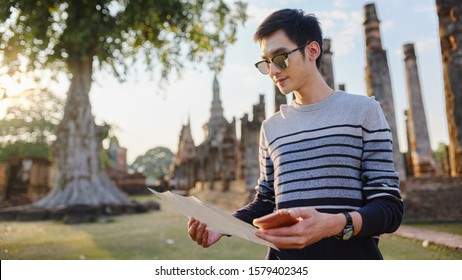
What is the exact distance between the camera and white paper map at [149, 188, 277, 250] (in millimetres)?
1201

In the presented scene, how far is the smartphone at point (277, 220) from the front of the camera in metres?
1.14

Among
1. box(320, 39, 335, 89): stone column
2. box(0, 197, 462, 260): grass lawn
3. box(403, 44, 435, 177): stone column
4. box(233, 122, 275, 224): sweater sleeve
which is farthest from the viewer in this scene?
box(403, 44, 435, 177): stone column

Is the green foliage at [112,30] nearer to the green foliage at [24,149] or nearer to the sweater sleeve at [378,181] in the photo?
the sweater sleeve at [378,181]

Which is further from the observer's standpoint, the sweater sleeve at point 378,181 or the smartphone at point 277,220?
the sweater sleeve at point 378,181

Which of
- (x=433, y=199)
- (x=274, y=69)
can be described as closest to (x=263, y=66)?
(x=274, y=69)

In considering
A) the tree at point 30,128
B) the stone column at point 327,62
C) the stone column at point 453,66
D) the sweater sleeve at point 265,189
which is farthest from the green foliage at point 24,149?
the sweater sleeve at point 265,189

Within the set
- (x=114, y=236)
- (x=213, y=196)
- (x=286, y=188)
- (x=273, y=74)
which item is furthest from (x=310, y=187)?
(x=213, y=196)

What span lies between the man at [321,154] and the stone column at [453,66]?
8.95 meters

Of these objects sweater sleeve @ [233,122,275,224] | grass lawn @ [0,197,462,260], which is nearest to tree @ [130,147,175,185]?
grass lawn @ [0,197,462,260]

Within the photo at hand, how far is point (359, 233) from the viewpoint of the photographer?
1.25 m

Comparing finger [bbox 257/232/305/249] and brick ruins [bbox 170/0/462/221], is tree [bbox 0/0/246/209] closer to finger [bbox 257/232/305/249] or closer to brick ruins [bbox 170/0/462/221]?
brick ruins [bbox 170/0/462/221]

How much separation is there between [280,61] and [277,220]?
2.23ft

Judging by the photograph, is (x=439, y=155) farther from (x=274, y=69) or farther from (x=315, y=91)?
(x=274, y=69)

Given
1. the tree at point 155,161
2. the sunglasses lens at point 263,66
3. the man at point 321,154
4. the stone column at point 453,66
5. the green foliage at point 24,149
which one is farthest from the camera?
the tree at point 155,161
